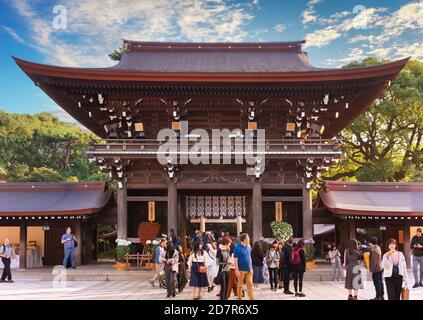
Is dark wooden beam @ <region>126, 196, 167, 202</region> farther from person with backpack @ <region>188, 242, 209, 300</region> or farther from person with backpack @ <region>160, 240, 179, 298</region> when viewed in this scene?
person with backpack @ <region>188, 242, 209, 300</region>

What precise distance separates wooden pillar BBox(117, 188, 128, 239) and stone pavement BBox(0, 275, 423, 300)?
305 cm

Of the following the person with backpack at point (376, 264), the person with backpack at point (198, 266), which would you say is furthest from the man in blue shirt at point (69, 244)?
the person with backpack at point (376, 264)

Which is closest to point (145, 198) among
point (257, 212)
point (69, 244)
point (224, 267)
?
point (69, 244)

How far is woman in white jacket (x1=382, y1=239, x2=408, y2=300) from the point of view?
41.4 ft

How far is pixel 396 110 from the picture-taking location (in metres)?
36.7

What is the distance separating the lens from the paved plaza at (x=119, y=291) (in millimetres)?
15805

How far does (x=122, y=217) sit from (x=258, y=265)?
8.14 meters

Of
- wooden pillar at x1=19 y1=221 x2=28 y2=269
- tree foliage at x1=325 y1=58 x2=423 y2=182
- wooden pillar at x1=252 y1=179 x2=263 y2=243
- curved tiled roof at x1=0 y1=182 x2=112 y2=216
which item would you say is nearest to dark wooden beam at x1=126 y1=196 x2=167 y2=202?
curved tiled roof at x1=0 y1=182 x2=112 y2=216

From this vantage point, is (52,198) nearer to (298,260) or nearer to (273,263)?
(273,263)

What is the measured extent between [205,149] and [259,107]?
3.29m

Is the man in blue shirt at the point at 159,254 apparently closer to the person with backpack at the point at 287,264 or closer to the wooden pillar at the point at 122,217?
the person with backpack at the point at 287,264
